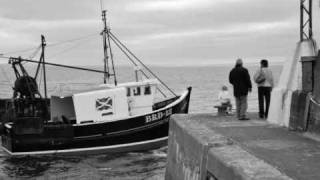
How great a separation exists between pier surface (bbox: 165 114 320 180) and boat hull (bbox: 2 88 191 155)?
28.8 ft

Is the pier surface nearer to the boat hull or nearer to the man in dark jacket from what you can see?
the man in dark jacket

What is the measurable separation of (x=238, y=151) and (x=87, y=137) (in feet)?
43.4

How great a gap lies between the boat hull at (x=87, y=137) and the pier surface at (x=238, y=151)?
8.78m

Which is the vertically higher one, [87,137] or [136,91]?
[136,91]

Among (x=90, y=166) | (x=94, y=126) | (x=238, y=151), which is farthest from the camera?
(x=94, y=126)

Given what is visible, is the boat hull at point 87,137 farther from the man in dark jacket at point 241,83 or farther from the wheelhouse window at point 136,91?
the man in dark jacket at point 241,83

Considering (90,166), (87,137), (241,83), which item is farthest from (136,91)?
(241,83)

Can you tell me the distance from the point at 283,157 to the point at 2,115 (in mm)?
17011

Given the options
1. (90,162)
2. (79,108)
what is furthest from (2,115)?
(90,162)

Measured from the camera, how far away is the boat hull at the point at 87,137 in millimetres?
19391

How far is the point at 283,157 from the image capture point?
6.88 meters

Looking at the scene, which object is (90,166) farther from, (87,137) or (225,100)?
(225,100)

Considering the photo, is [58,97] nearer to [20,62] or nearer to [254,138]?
[20,62]

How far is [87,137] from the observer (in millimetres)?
19547
